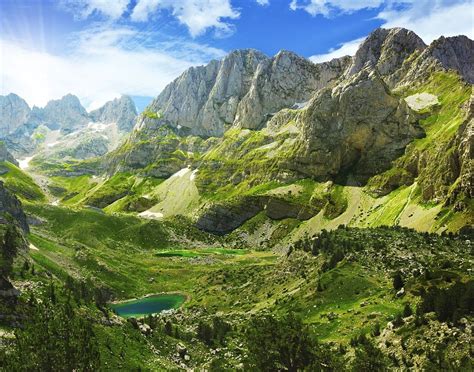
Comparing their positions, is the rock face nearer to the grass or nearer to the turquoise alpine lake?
the turquoise alpine lake

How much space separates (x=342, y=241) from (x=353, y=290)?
2895 cm

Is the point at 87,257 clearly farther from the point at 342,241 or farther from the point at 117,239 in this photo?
the point at 342,241

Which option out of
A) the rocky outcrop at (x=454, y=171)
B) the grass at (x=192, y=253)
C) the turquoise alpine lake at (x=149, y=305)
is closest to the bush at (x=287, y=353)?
the turquoise alpine lake at (x=149, y=305)

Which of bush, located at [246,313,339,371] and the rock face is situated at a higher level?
the rock face

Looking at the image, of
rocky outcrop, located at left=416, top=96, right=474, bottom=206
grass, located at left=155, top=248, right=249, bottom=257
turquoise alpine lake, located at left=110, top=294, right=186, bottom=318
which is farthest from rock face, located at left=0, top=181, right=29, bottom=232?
rocky outcrop, located at left=416, top=96, right=474, bottom=206

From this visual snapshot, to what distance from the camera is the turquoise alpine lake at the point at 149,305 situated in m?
108

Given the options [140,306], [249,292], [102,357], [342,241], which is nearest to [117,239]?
[140,306]

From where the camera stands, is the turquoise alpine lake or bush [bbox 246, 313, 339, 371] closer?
bush [bbox 246, 313, 339, 371]

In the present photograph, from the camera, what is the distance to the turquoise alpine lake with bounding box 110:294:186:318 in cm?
10807

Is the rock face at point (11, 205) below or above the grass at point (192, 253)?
above

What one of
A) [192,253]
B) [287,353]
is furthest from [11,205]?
[287,353]

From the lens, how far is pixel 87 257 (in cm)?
13325

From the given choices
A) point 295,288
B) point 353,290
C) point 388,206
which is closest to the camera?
point 353,290

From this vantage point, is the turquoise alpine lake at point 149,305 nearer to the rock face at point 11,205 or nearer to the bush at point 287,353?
the rock face at point 11,205
